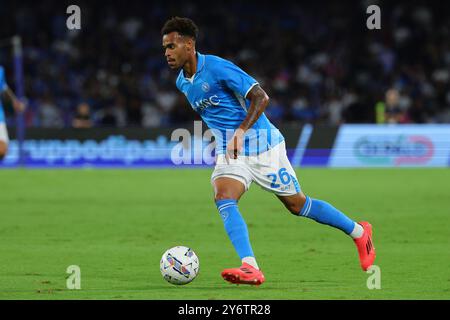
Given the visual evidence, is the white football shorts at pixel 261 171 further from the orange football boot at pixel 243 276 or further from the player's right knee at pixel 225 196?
the orange football boot at pixel 243 276

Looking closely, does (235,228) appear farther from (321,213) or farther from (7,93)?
(7,93)

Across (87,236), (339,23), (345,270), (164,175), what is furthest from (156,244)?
(339,23)

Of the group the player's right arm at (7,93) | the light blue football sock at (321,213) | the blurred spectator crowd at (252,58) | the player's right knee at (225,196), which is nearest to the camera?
the player's right knee at (225,196)

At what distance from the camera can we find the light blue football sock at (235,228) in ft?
25.3

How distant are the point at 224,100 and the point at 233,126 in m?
0.23

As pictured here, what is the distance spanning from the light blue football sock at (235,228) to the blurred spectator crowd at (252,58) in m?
17.1

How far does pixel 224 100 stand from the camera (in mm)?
8156

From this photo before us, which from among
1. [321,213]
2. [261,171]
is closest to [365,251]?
[321,213]

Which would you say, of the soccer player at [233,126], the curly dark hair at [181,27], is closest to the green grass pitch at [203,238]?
the soccer player at [233,126]

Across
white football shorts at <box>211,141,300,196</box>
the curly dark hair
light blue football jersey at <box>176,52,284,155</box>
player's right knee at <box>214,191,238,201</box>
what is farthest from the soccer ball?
the curly dark hair

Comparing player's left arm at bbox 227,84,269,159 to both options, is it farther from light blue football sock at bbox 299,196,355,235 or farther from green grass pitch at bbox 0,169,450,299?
green grass pitch at bbox 0,169,450,299

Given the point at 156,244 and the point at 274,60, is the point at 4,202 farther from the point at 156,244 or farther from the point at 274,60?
the point at 274,60

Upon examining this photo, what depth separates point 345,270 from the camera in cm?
871

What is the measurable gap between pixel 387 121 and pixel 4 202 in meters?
10.7
